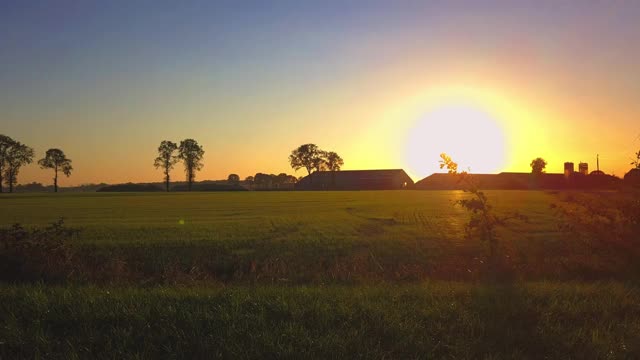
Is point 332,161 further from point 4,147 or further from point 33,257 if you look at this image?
point 33,257

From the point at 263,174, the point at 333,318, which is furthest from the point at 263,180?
the point at 333,318

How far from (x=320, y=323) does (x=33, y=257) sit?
34.9 feet

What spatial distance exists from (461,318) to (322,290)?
2.90m

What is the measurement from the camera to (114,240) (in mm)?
20688

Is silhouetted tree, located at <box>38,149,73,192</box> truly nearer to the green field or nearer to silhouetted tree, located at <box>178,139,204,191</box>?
silhouetted tree, located at <box>178,139,204,191</box>

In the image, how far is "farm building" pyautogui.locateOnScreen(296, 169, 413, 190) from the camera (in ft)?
520

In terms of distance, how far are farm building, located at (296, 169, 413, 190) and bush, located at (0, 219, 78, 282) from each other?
140506 mm

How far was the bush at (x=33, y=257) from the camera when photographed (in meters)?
13.4

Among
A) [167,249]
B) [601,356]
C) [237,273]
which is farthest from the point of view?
[167,249]

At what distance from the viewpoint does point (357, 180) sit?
16525 centimetres

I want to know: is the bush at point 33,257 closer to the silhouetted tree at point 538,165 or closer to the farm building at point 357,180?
the farm building at point 357,180

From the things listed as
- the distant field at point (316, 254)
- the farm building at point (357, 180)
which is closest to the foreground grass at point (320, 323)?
the distant field at point (316, 254)

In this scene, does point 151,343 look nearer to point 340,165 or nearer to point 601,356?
point 601,356

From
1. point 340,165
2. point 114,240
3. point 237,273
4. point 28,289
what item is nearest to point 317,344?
point 28,289
